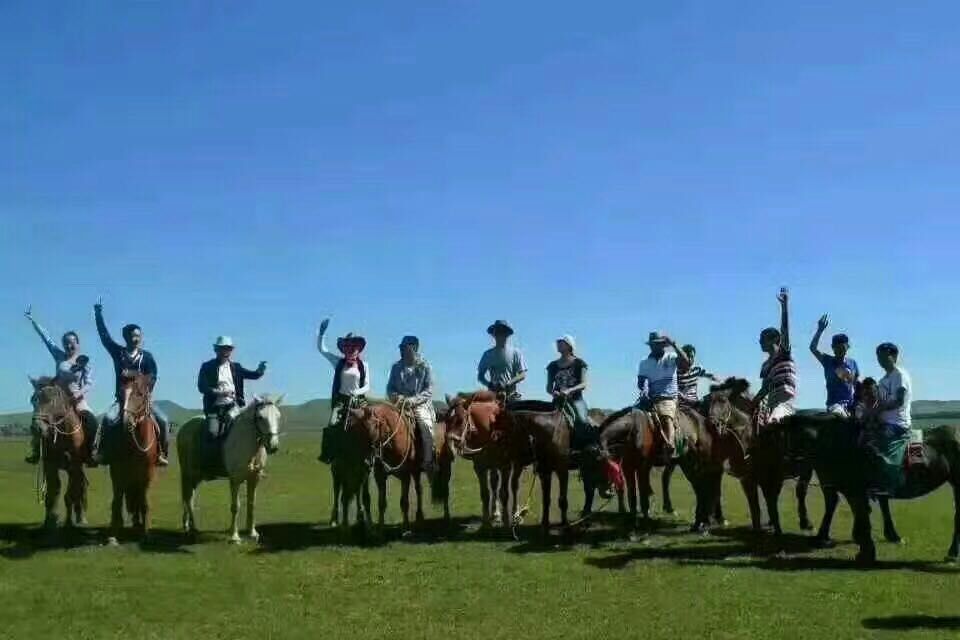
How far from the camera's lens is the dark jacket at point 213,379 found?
53.1 ft

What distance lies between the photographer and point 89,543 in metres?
15.7

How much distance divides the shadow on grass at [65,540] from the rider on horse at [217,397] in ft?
5.30

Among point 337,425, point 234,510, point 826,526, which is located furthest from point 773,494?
point 234,510

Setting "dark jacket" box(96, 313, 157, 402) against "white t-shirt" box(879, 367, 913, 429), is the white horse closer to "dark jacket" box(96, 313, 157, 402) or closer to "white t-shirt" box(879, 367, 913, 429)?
"dark jacket" box(96, 313, 157, 402)

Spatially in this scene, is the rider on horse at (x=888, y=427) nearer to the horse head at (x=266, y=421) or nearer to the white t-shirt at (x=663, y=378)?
the white t-shirt at (x=663, y=378)

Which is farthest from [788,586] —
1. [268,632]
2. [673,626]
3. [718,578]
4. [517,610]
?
[268,632]

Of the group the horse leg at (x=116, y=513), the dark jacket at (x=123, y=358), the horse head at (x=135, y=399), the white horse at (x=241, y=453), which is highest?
the dark jacket at (x=123, y=358)

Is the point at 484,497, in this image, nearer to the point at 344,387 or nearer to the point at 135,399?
the point at 344,387

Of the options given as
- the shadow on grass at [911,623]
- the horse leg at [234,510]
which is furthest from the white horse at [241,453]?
the shadow on grass at [911,623]

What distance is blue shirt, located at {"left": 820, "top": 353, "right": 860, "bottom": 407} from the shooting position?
15.4 m

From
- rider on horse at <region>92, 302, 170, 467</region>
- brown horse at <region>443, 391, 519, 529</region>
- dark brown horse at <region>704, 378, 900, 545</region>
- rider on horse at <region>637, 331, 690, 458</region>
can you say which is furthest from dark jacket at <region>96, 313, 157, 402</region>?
dark brown horse at <region>704, 378, 900, 545</region>

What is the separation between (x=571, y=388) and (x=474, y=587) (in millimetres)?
4599

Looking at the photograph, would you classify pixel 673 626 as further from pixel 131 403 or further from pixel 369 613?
pixel 131 403

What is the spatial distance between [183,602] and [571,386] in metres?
7.26
